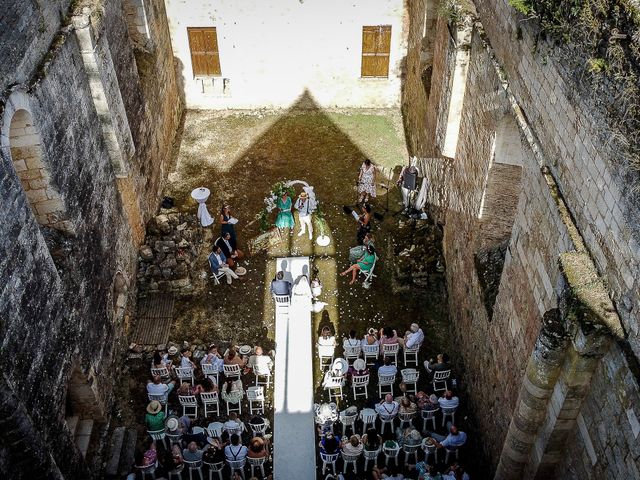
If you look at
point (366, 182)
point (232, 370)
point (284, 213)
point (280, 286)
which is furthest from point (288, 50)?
point (232, 370)

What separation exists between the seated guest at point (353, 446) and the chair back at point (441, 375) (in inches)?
72.7

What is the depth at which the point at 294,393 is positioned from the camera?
11102mm

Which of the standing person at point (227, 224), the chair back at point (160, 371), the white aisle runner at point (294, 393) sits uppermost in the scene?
the standing person at point (227, 224)

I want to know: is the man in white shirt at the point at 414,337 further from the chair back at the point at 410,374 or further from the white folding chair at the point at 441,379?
the white folding chair at the point at 441,379

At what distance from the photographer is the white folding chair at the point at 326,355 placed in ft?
37.2

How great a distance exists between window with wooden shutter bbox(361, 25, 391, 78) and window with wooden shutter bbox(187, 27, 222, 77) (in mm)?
3946

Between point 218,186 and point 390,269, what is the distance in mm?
4906

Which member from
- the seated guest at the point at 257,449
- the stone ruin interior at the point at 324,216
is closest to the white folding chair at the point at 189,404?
the stone ruin interior at the point at 324,216

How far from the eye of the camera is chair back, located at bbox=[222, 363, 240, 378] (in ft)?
36.0

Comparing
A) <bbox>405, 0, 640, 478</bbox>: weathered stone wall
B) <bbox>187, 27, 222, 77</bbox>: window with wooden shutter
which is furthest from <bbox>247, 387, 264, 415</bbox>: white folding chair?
<bbox>187, 27, 222, 77</bbox>: window with wooden shutter

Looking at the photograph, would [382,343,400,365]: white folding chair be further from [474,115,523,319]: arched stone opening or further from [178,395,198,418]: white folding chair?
[178,395,198,418]: white folding chair

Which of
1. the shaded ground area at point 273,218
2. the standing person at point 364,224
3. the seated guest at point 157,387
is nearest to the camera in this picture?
the seated guest at point 157,387

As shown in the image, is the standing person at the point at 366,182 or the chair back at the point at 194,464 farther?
the standing person at the point at 366,182

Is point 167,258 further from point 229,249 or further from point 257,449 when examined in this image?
point 257,449
